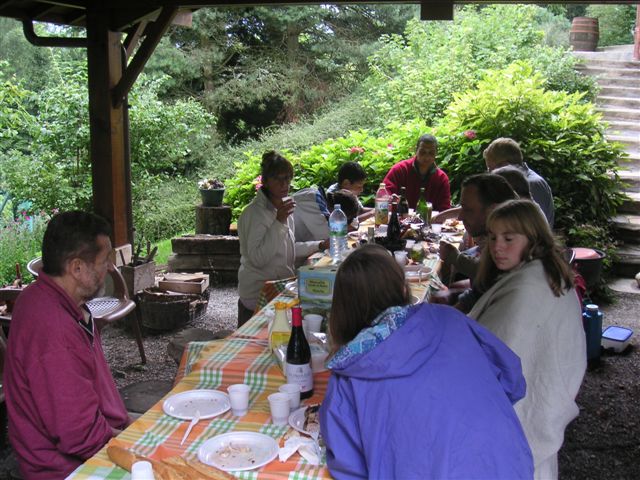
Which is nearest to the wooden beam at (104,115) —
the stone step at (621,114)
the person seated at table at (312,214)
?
the person seated at table at (312,214)

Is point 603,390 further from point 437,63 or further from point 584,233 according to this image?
point 437,63

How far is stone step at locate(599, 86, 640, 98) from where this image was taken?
1219 cm

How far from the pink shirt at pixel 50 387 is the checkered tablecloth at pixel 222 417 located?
193 mm

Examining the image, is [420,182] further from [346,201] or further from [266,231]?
[266,231]

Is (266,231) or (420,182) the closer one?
(266,231)

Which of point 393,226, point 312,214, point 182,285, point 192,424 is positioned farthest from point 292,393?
point 182,285

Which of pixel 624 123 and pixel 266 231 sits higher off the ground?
pixel 624 123

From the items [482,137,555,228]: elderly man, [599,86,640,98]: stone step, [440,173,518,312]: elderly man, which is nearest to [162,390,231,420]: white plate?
[440,173,518,312]: elderly man

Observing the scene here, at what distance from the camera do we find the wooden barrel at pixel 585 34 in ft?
49.7

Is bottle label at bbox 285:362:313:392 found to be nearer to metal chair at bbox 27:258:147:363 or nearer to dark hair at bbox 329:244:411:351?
dark hair at bbox 329:244:411:351

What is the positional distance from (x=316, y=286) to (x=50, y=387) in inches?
50.9

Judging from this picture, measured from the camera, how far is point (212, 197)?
8.39m

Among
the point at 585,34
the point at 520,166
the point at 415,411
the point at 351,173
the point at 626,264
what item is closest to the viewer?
the point at 415,411

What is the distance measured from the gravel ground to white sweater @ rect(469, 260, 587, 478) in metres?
1.55
